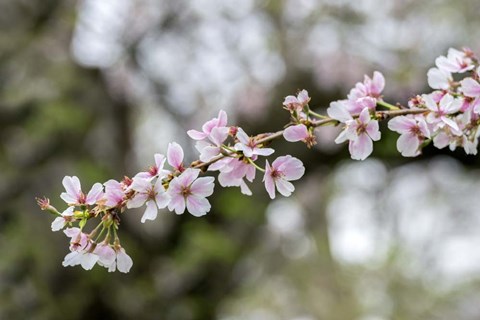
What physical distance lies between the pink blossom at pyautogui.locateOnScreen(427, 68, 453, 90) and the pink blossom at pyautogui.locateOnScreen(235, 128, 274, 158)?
0.34 m

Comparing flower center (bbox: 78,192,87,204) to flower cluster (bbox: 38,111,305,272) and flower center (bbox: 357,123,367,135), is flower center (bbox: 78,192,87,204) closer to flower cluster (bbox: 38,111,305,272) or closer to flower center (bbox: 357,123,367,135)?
flower cluster (bbox: 38,111,305,272)

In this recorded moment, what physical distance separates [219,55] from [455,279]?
5.23 metres

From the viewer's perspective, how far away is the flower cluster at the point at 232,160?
92 centimetres

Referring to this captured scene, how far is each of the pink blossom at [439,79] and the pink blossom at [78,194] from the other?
571 mm

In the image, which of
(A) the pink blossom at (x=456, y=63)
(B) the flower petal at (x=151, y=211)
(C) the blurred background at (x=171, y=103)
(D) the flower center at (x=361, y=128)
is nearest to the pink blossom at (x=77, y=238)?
(B) the flower petal at (x=151, y=211)

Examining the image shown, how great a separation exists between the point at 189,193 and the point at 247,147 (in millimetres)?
107

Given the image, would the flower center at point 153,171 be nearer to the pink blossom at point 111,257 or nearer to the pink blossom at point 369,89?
the pink blossom at point 111,257

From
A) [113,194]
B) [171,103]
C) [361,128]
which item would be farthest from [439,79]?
[171,103]

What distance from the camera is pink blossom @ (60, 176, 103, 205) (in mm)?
925

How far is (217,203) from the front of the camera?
11.3ft

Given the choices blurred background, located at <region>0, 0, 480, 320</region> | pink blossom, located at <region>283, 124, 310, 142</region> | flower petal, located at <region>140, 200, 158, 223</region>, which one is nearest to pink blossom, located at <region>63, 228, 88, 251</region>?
flower petal, located at <region>140, 200, 158, 223</region>

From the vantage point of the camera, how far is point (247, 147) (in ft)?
3.05

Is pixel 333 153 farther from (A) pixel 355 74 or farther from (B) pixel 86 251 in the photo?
(B) pixel 86 251

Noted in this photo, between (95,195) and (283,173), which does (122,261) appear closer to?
(95,195)
